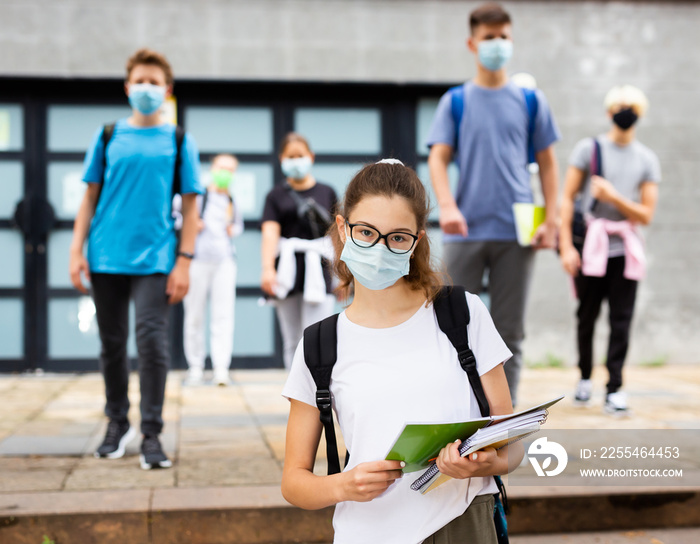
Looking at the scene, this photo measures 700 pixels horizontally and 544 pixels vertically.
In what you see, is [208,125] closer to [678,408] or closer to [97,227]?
[97,227]

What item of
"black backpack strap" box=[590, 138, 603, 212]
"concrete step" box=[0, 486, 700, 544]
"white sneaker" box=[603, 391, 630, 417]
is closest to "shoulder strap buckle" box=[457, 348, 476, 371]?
"concrete step" box=[0, 486, 700, 544]

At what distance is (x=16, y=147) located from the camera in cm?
867

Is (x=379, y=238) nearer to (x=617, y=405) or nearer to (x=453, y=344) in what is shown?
(x=453, y=344)

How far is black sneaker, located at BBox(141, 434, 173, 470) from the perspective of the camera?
4168mm

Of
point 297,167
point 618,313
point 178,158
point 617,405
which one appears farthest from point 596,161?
point 178,158

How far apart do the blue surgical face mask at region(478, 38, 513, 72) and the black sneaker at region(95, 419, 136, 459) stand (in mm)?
2696

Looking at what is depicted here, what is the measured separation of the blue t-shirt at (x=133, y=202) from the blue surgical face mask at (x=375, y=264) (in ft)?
8.05

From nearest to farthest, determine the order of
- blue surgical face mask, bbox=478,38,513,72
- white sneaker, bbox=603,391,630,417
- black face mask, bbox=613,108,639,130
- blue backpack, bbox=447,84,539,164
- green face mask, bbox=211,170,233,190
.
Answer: blue surgical face mask, bbox=478,38,513,72
blue backpack, bbox=447,84,539,164
white sneaker, bbox=603,391,630,417
black face mask, bbox=613,108,639,130
green face mask, bbox=211,170,233,190

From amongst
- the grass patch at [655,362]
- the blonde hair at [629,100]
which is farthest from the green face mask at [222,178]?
the grass patch at [655,362]

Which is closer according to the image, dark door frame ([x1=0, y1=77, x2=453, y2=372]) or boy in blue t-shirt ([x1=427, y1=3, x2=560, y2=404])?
boy in blue t-shirt ([x1=427, y1=3, x2=560, y2=404])

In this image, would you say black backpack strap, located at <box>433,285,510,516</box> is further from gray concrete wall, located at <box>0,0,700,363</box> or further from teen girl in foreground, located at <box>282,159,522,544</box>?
gray concrete wall, located at <box>0,0,700,363</box>

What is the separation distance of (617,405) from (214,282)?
3895 mm

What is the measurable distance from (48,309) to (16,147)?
171cm

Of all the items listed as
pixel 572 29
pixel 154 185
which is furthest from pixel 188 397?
pixel 572 29
